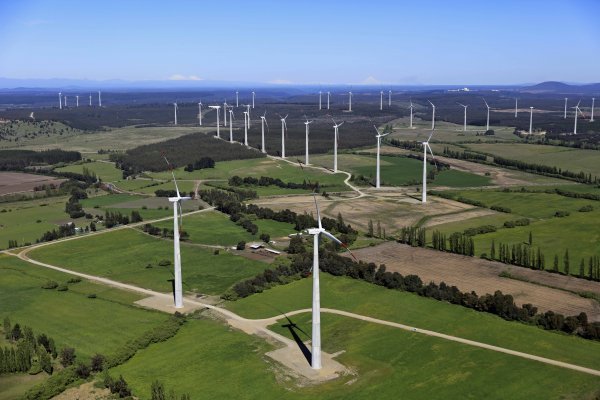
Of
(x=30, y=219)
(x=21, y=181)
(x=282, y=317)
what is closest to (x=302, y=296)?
(x=282, y=317)

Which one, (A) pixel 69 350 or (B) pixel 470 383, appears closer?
(B) pixel 470 383

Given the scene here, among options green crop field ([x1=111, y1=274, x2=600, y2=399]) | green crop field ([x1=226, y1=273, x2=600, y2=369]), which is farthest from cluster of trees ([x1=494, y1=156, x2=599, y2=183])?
green crop field ([x1=111, y1=274, x2=600, y2=399])

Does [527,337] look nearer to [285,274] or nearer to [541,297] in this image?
[541,297]

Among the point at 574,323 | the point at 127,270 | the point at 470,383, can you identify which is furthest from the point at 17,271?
the point at 574,323

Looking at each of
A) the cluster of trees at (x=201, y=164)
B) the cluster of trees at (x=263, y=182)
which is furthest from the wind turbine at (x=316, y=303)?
the cluster of trees at (x=201, y=164)

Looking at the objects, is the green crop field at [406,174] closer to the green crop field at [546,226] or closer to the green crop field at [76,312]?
the green crop field at [546,226]
